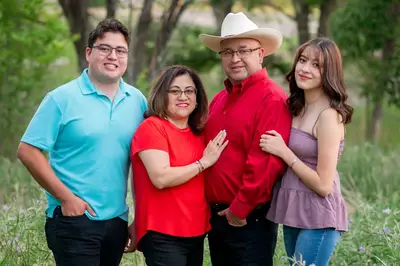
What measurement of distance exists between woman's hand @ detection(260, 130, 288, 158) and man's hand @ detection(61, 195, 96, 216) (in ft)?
3.48

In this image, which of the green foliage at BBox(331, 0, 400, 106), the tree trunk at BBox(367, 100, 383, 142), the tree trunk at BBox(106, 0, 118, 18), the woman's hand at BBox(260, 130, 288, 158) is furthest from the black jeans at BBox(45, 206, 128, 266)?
the tree trunk at BBox(367, 100, 383, 142)

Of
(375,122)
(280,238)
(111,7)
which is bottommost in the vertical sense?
(375,122)

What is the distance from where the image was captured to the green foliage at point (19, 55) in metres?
11.5

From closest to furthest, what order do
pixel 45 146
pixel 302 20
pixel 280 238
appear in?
pixel 45 146
pixel 280 238
pixel 302 20

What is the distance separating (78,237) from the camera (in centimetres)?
434

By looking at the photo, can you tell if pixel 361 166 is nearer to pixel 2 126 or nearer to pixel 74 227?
pixel 2 126

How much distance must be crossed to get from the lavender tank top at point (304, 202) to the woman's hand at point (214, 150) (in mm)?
392

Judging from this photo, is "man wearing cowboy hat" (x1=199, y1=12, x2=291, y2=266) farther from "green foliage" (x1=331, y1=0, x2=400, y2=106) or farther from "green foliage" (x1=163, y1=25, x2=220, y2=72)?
"green foliage" (x1=163, y1=25, x2=220, y2=72)

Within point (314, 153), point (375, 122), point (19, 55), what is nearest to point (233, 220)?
point (314, 153)

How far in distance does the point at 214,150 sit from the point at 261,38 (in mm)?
790

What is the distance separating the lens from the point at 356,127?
20062mm

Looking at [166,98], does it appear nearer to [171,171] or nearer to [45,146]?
[171,171]

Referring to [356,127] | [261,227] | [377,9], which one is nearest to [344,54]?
[377,9]

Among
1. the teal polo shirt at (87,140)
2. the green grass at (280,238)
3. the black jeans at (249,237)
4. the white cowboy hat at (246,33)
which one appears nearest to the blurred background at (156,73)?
the green grass at (280,238)
